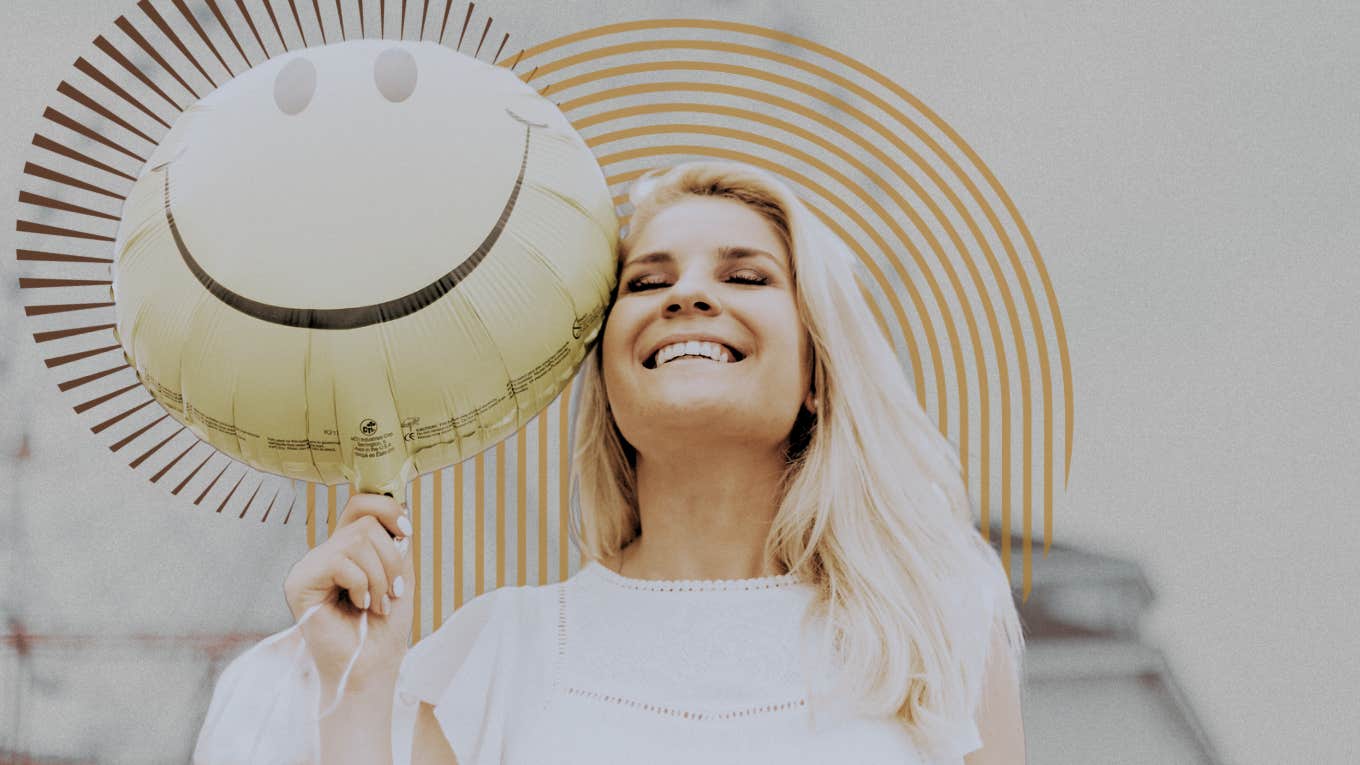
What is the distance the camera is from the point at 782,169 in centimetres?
259

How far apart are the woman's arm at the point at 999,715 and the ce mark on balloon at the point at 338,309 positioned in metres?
0.77

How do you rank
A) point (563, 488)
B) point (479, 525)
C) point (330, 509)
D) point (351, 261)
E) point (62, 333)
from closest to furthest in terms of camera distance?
point (351, 261)
point (62, 333)
point (563, 488)
point (330, 509)
point (479, 525)

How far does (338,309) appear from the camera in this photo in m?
1.10

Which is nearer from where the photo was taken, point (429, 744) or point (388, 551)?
point (388, 551)

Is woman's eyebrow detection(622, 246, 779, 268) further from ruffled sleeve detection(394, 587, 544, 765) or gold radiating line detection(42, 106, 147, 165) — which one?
gold radiating line detection(42, 106, 147, 165)

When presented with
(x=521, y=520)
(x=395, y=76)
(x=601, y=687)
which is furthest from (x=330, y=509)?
(x=395, y=76)

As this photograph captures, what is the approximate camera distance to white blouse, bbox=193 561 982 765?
1.21m

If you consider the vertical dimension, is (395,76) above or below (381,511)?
above

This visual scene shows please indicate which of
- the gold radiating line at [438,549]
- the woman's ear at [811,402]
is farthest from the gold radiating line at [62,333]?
the gold radiating line at [438,549]

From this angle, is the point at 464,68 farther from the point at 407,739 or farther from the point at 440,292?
the point at 407,739

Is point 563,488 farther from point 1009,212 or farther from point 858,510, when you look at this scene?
point 1009,212

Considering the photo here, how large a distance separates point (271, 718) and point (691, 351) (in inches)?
22.8

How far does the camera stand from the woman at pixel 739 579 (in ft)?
4.35

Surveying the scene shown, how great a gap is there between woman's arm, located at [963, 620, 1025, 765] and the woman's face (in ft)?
1.21
